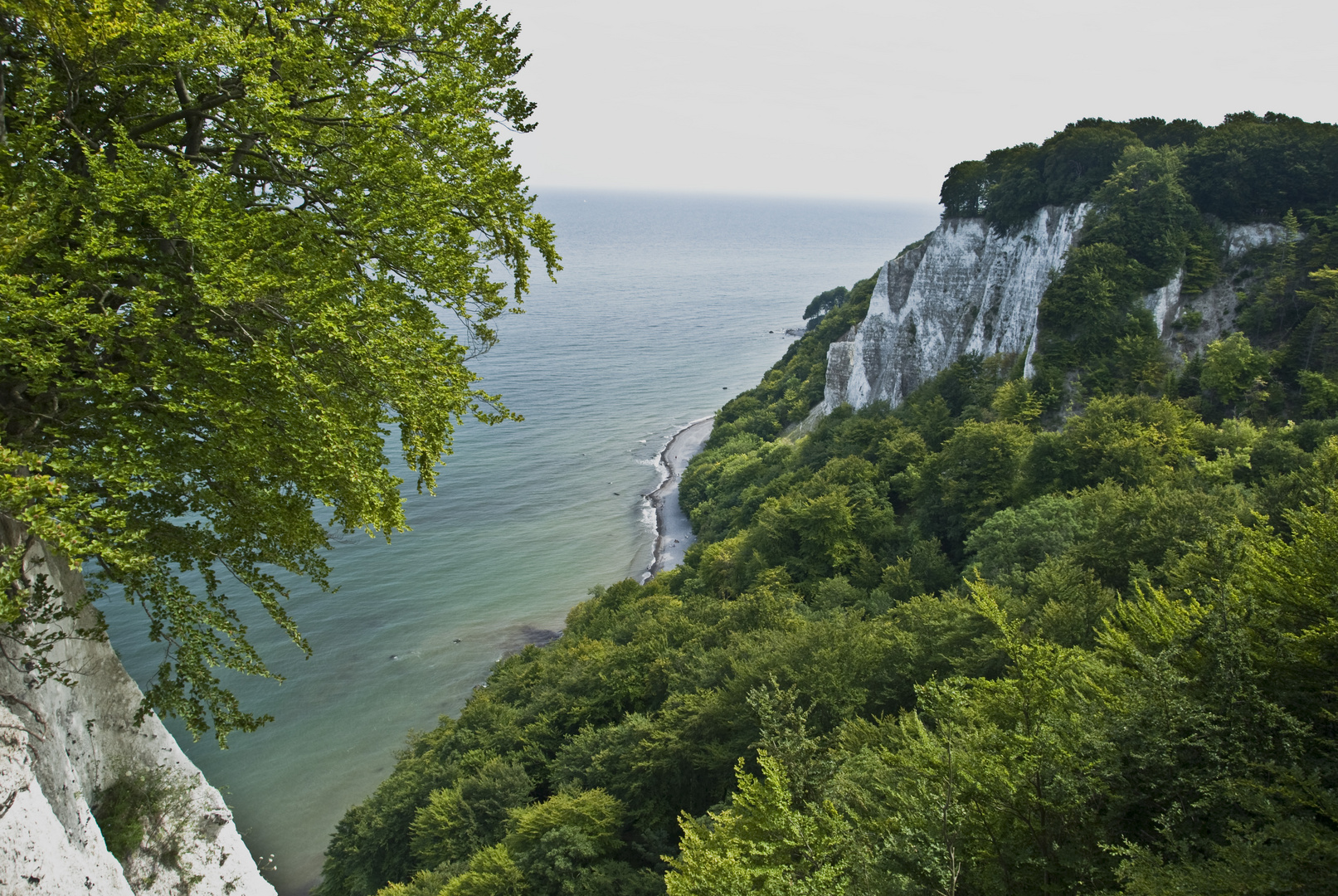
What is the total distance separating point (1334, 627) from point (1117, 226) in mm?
43867

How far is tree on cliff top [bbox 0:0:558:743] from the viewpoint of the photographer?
718cm

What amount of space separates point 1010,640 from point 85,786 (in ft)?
56.5

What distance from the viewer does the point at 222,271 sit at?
7.44 meters

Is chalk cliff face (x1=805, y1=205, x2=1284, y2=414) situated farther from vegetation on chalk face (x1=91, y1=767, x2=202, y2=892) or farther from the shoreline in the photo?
vegetation on chalk face (x1=91, y1=767, x2=202, y2=892)

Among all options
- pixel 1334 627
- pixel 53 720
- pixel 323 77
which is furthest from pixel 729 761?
pixel 323 77

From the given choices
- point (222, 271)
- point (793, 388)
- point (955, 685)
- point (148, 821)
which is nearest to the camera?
point (222, 271)

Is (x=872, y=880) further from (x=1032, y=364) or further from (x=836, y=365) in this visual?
(x=836, y=365)

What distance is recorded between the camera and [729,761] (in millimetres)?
22344

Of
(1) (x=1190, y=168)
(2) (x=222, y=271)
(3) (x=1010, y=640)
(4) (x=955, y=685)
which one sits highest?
(1) (x=1190, y=168)

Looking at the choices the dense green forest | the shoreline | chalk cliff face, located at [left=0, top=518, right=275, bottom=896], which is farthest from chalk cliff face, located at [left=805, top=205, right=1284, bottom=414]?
chalk cliff face, located at [left=0, top=518, right=275, bottom=896]

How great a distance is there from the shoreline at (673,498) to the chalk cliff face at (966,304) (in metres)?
16.8

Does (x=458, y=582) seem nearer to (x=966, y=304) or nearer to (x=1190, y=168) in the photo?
(x=966, y=304)

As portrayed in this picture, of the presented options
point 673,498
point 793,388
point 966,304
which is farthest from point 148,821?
point 793,388

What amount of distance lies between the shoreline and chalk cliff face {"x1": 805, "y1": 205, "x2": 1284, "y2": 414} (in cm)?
1679
